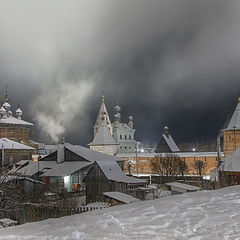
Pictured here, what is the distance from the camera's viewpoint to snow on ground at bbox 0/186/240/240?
13.4ft

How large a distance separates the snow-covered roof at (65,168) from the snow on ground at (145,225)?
2163 centimetres

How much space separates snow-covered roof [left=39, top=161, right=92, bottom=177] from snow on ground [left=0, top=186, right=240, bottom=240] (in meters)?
21.6

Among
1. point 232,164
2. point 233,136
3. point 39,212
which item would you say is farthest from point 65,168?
point 233,136

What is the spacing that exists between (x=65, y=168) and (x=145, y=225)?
24398mm

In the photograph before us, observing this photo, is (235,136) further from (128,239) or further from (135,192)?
(128,239)

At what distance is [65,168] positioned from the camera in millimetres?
27922

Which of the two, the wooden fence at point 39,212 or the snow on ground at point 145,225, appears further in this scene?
the wooden fence at point 39,212

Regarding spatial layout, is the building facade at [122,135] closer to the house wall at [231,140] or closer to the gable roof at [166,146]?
the gable roof at [166,146]

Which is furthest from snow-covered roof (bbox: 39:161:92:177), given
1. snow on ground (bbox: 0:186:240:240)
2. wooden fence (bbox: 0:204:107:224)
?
snow on ground (bbox: 0:186:240:240)

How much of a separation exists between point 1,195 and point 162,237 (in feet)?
26.3

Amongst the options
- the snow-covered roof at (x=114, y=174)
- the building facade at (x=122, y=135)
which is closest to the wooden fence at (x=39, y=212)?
the snow-covered roof at (x=114, y=174)

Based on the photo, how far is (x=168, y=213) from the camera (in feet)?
17.4

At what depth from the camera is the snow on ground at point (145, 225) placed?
13.4 ft

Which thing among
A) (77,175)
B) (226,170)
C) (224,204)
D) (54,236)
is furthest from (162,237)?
(77,175)
